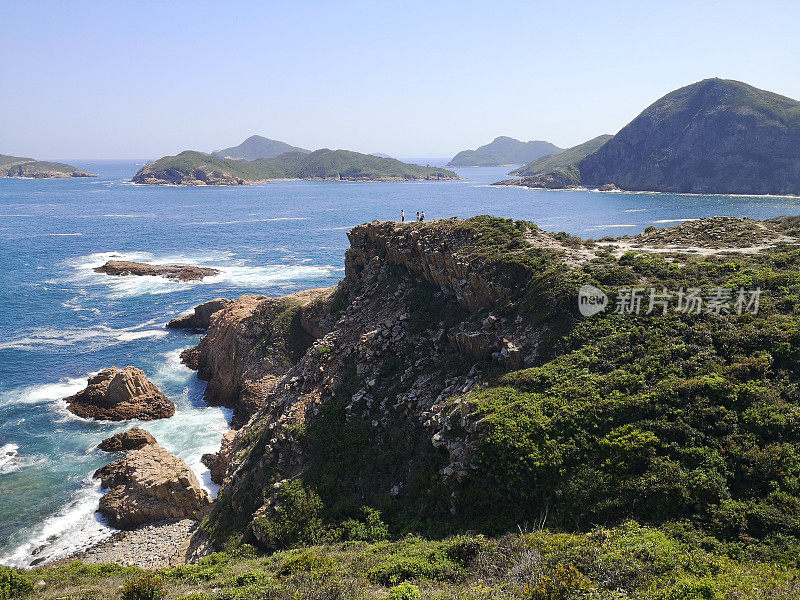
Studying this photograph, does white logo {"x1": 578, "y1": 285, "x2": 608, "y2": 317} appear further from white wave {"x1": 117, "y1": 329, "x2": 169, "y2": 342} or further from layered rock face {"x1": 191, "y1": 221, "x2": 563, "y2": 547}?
white wave {"x1": 117, "y1": 329, "x2": 169, "y2": 342}

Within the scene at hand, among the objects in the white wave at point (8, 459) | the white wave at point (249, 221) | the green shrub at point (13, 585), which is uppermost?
the white wave at point (249, 221)

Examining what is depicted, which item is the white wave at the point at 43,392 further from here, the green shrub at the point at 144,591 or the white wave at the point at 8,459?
the green shrub at the point at 144,591

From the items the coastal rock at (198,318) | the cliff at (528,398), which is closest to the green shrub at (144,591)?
the cliff at (528,398)

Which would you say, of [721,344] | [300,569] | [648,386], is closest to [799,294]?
[721,344]

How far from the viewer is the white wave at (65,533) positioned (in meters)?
30.2

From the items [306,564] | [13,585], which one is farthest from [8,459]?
[306,564]

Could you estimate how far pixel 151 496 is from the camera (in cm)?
3419

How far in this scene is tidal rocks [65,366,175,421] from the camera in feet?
152

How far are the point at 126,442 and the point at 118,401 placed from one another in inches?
289

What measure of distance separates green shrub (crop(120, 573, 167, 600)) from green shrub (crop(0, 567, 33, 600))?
4.80 m

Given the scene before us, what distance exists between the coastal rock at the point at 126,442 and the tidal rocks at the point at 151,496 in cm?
503

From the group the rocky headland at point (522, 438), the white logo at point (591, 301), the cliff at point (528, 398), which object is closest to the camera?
the rocky headland at point (522, 438)

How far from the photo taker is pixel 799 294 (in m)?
25.0

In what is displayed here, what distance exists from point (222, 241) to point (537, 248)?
107 meters
